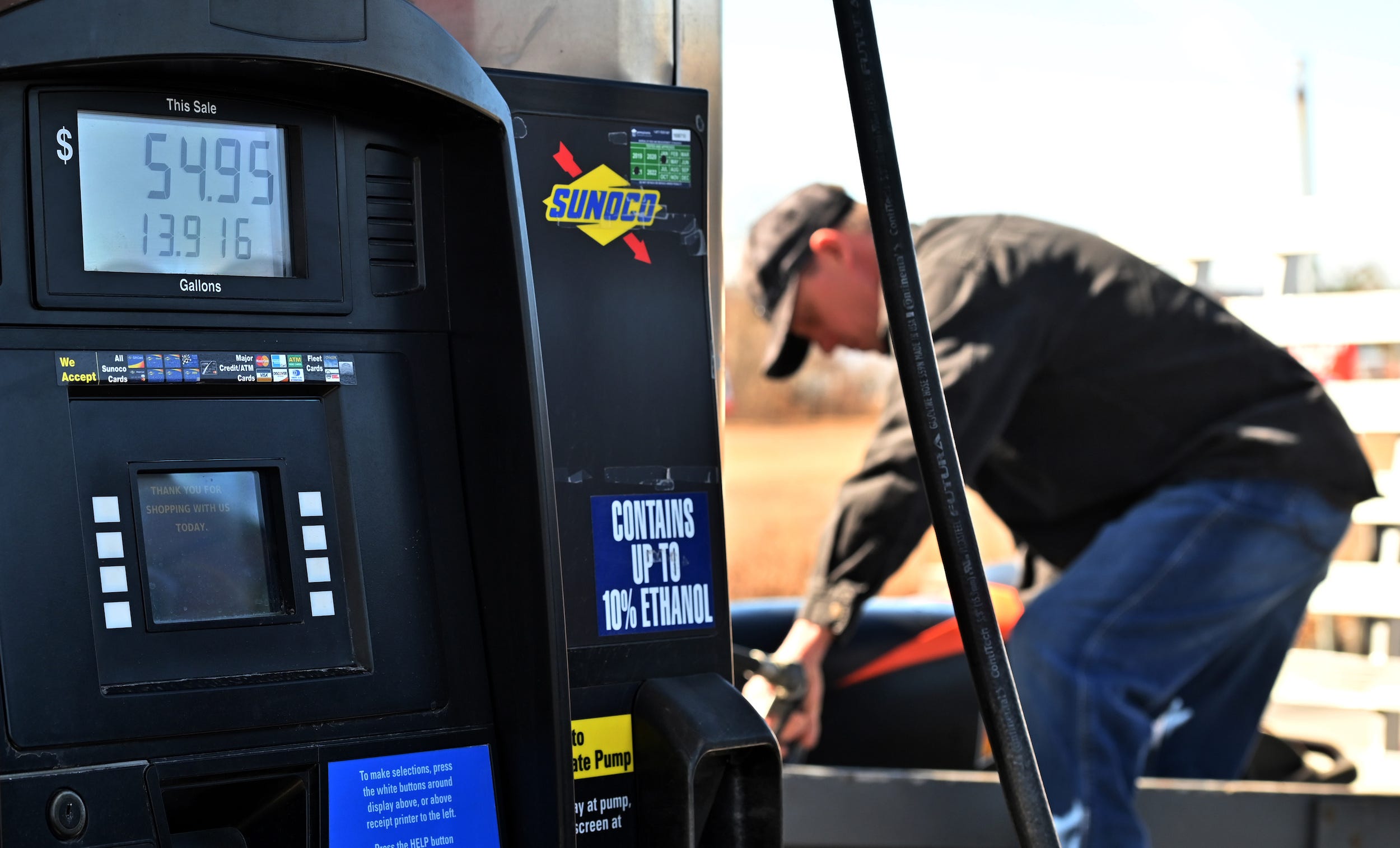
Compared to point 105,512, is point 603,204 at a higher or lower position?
higher

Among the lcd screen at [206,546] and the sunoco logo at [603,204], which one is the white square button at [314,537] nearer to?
the lcd screen at [206,546]

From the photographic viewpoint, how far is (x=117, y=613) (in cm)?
76

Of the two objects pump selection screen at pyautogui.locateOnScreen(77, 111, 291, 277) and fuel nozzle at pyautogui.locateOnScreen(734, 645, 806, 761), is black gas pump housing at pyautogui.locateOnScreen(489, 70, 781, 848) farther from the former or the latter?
fuel nozzle at pyautogui.locateOnScreen(734, 645, 806, 761)

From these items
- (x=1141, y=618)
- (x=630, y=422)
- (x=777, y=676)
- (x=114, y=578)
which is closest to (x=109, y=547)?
(x=114, y=578)

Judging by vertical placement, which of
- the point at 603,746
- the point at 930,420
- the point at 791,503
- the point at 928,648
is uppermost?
the point at 930,420

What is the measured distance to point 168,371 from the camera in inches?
31.2

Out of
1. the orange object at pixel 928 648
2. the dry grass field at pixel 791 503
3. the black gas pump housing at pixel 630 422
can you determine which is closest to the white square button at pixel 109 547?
the black gas pump housing at pixel 630 422

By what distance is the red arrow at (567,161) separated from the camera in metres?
0.99

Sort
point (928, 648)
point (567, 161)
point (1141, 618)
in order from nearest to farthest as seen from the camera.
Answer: point (567, 161) < point (1141, 618) < point (928, 648)

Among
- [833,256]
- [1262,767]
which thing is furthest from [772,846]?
[1262,767]

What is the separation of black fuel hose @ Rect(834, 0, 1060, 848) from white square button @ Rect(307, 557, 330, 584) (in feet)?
1.57

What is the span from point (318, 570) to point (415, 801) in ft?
0.54

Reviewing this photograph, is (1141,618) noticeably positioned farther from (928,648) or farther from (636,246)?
(636,246)

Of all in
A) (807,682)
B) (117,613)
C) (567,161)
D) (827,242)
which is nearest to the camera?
(117,613)
